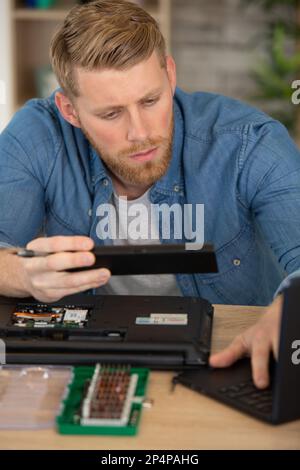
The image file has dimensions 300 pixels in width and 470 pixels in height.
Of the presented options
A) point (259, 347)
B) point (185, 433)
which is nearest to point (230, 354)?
point (259, 347)

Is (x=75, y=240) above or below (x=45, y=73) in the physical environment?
above

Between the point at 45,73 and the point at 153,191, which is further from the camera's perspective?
the point at 45,73

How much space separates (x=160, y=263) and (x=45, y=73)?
2.74 m

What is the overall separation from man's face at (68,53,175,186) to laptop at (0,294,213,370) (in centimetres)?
34

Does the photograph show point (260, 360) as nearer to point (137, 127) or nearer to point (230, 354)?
point (230, 354)

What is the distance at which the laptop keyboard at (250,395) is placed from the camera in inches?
43.1

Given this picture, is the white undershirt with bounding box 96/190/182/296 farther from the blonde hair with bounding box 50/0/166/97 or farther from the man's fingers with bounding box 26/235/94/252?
the man's fingers with bounding box 26/235/94/252

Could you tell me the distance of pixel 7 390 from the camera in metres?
1.16

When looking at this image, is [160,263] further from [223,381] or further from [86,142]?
[86,142]

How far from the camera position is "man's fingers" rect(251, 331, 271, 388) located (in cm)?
114

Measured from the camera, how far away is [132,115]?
62.4 inches

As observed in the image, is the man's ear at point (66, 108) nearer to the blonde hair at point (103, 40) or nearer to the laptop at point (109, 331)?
the blonde hair at point (103, 40)

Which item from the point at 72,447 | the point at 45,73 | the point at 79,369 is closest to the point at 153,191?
the point at 79,369
